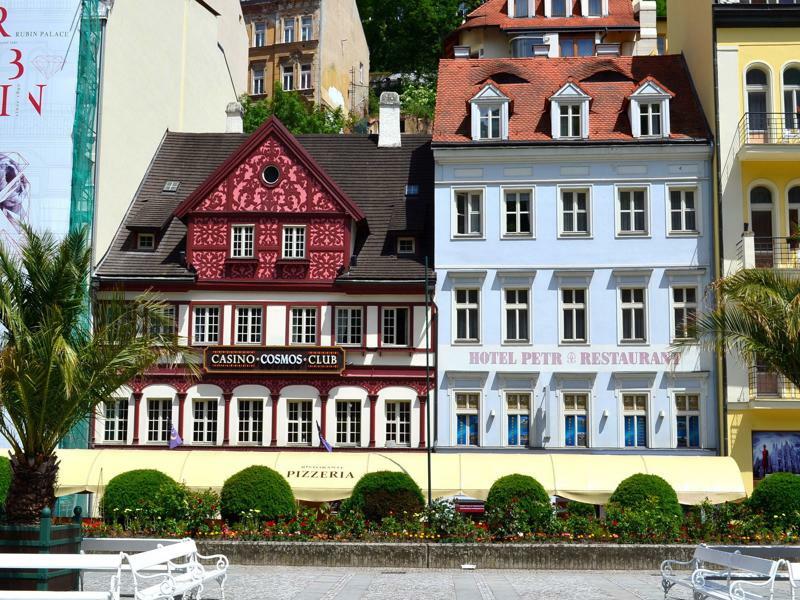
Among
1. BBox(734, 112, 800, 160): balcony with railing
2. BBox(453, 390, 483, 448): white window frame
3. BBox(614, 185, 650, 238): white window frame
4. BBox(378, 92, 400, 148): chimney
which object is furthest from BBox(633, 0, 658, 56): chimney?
BBox(453, 390, 483, 448): white window frame

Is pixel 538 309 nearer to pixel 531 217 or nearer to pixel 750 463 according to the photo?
pixel 531 217

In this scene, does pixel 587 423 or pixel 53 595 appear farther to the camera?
pixel 587 423

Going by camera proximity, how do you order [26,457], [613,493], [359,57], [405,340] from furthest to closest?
1. [359,57]
2. [405,340]
3. [613,493]
4. [26,457]

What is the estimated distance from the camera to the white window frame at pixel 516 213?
127ft

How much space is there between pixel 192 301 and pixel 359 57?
161 feet

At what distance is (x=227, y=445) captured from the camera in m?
37.9

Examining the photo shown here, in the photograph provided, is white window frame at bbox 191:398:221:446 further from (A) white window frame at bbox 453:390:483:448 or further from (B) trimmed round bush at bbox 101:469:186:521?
(A) white window frame at bbox 453:390:483:448

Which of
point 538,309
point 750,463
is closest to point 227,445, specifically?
point 538,309

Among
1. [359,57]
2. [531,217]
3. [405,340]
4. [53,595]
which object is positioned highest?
[359,57]

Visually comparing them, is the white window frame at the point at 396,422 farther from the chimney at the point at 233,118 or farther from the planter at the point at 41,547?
the planter at the point at 41,547

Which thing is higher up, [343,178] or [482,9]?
[482,9]

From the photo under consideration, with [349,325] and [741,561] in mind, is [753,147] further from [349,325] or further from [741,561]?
[741,561]

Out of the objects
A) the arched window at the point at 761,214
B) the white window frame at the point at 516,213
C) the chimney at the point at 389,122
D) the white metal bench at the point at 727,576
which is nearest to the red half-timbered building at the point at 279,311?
the white window frame at the point at 516,213

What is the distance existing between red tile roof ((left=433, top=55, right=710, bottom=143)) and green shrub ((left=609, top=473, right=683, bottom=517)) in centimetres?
1363
